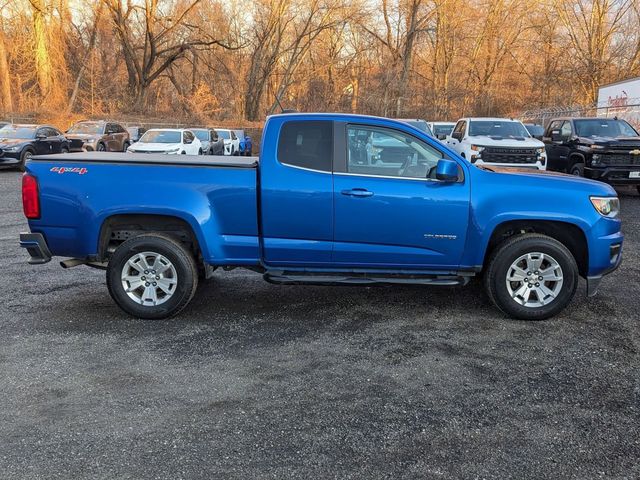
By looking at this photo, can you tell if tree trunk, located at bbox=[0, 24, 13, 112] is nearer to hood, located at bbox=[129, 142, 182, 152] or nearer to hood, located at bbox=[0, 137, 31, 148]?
hood, located at bbox=[0, 137, 31, 148]

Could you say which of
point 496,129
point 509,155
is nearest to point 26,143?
point 496,129

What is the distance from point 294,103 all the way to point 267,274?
4670cm

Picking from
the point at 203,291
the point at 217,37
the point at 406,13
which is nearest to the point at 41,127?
the point at 203,291

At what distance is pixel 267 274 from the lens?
5.30 m

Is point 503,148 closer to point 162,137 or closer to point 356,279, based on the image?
point 356,279

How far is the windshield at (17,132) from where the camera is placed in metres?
20.6

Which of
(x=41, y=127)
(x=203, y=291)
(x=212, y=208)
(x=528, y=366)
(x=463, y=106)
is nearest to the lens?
(x=528, y=366)

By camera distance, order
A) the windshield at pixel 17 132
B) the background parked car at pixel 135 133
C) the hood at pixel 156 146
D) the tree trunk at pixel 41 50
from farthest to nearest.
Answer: the tree trunk at pixel 41 50 < the background parked car at pixel 135 133 < the windshield at pixel 17 132 < the hood at pixel 156 146

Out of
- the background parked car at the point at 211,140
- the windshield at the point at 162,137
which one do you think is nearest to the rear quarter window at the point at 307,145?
the windshield at the point at 162,137

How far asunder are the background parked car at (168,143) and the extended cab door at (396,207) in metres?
15.0

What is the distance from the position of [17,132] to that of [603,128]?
65.4 ft

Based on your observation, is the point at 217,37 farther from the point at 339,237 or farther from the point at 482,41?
the point at 339,237

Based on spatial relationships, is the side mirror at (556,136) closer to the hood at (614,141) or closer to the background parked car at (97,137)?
the hood at (614,141)

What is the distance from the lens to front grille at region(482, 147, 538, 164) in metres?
13.9
